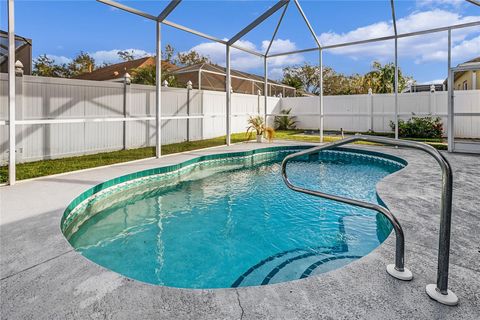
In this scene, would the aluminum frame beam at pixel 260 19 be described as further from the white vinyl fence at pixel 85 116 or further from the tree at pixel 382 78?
the tree at pixel 382 78

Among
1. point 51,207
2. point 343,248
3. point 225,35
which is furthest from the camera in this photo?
point 225,35

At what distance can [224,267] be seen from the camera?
2.84 m

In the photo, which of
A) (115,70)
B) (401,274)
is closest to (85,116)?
(401,274)

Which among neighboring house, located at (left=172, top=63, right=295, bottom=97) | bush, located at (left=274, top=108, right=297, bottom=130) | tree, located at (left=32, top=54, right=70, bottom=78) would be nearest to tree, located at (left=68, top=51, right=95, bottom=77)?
tree, located at (left=32, top=54, right=70, bottom=78)

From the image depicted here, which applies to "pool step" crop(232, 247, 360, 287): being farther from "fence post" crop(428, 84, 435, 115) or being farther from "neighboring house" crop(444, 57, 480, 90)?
"fence post" crop(428, 84, 435, 115)

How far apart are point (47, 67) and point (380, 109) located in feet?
49.7

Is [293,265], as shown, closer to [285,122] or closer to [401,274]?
[401,274]

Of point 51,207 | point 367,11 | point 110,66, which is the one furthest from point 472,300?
point 110,66

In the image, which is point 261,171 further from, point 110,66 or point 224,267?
point 110,66

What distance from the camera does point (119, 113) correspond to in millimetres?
8539

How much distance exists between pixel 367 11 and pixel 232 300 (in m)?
10.5

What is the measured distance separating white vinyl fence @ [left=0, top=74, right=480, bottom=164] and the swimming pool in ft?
6.27

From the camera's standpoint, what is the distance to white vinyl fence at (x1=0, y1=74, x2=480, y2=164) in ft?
21.4

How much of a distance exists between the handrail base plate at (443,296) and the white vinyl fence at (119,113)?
540cm
